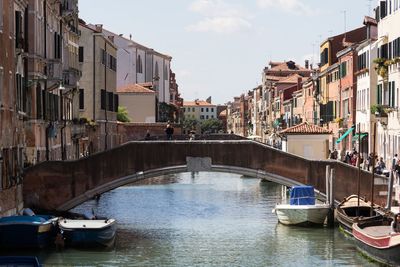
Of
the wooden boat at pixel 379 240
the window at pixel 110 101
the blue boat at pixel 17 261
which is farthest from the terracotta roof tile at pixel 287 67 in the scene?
the blue boat at pixel 17 261

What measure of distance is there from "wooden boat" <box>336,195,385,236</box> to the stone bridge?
124 cm

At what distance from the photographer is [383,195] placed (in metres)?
31.9

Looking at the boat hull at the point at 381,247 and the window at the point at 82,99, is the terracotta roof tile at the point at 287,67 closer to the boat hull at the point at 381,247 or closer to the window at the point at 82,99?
the window at the point at 82,99

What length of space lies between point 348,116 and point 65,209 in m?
21.1

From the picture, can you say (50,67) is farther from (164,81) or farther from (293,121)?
(164,81)

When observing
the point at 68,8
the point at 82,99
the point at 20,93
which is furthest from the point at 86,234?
the point at 82,99

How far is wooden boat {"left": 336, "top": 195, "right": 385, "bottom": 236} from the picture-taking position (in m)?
28.9

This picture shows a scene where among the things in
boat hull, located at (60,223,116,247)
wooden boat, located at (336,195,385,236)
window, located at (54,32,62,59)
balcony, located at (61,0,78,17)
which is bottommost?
boat hull, located at (60,223,116,247)

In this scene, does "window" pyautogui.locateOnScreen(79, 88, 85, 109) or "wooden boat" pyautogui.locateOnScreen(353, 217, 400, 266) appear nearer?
"wooden boat" pyautogui.locateOnScreen(353, 217, 400, 266)

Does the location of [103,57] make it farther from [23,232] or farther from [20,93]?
[23,232]

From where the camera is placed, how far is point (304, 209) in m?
32.1

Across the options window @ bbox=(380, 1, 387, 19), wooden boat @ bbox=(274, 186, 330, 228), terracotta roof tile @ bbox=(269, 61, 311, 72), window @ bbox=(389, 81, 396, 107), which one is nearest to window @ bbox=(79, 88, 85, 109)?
window @ bbox=(380, 1, 387, 19)

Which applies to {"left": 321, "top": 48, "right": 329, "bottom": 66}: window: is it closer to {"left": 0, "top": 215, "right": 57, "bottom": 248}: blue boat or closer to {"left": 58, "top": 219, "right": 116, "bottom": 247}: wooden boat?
{"left": 58, "top": 219, "right": 116, "bottom": 247}: wooden boat

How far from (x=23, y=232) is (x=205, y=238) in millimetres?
5752
